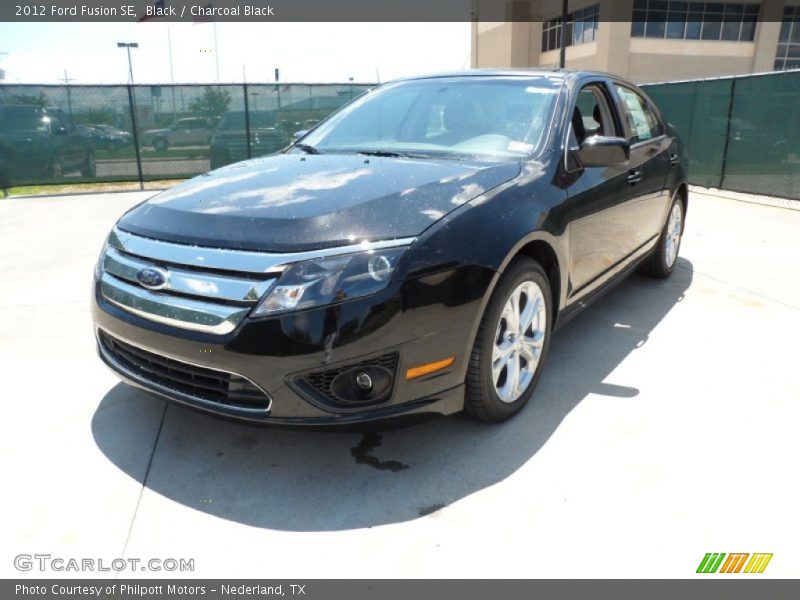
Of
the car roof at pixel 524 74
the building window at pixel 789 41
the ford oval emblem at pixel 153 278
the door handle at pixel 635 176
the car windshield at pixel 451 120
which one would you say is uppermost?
the building window at pixel 789 41

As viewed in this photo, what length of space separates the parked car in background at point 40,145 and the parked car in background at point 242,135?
2.45 m

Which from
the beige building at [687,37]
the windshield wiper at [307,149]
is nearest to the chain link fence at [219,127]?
the windshield wiper at [307,149]

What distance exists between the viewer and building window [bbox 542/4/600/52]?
36.6 m

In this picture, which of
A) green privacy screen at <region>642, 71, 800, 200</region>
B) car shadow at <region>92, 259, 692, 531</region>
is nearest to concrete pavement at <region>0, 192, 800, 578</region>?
car shadow at <region>92, 259, 692, 531</region>

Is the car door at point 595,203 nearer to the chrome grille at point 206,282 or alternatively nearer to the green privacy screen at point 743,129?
the chrome grille at point 206,282

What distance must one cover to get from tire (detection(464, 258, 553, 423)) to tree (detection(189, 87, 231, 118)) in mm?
11554

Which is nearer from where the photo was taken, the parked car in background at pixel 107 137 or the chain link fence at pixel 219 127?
the chain link fence at pixel 219 127

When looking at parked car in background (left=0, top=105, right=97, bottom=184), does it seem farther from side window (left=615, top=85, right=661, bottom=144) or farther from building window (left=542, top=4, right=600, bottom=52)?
building window (left=542, top=4, right=600, bottom=52)

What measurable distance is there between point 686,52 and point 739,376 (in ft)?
125

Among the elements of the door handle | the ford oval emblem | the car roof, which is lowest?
the ford oval emblem

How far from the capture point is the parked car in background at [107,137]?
1223 cm

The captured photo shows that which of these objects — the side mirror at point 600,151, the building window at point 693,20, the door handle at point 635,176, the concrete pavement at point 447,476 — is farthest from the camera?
the building window at point 693,20
